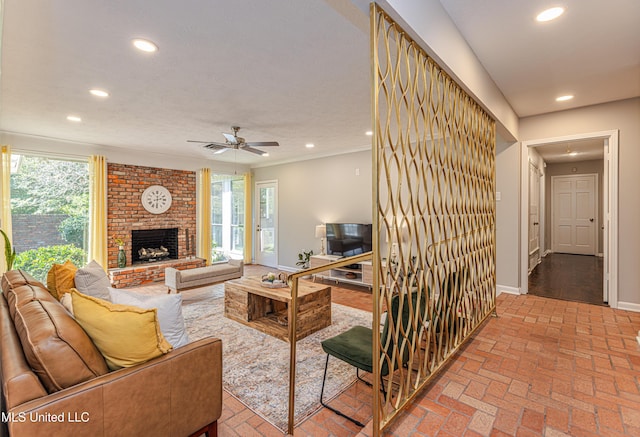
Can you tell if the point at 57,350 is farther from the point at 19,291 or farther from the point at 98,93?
the point at 98,93

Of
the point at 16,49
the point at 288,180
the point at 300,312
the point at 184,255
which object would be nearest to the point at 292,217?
→ the point at 288,180

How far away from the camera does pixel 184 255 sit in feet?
21.4

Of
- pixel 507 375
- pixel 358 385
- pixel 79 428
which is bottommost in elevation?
pixel 358 385

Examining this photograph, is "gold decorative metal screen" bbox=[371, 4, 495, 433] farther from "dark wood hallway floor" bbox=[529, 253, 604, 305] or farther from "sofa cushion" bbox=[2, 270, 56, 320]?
"sofa cushion" bbox=[2, 270, 56, 320]

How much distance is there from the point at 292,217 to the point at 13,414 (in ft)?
19.5

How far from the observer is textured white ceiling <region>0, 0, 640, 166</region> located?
75.7 inches

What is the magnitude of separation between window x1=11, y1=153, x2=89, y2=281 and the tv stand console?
4040 mm

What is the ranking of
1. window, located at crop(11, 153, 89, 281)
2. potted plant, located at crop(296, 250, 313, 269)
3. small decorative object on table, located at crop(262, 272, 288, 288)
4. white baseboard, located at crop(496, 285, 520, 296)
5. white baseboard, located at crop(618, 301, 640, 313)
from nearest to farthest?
1. white baseboard, located at crop(618, 301, 640, 313)
2. small decorative object on table, located at crop(262, 272, 288, 288)
3. white baseboard, located at crop(496, 285, 520, 296)
4. window, located at crop(11, 153, 89, 281)
5. potted plant, located at crop(296, 250, 313, 269)

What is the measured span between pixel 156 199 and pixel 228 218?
73.4 inches

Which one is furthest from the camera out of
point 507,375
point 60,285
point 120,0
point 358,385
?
point 60,285

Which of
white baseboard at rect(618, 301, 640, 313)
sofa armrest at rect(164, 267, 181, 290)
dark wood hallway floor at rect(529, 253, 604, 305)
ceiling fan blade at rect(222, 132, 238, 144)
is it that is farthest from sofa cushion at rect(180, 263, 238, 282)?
white baseboard at rect(618, 301, 640, 313)

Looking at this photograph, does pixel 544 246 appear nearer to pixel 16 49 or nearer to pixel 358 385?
pixel 358 385

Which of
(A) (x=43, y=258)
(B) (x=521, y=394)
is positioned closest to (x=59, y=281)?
(A) (x=43, y=258)

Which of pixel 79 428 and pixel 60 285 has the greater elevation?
pixel 60 285
